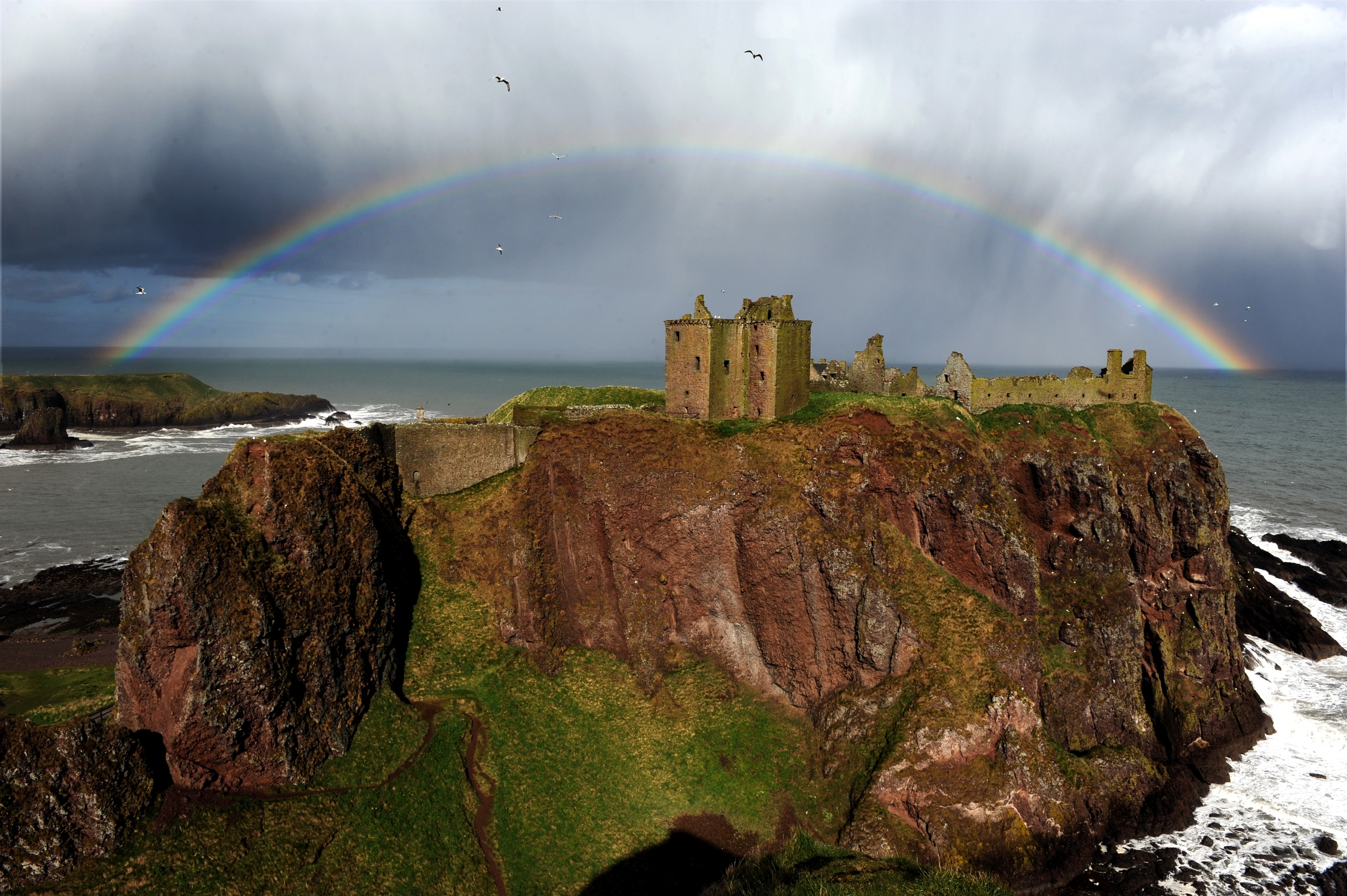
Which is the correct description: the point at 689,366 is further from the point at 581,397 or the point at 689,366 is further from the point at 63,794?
the point at 63,794

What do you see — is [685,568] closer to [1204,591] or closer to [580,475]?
[580,475]

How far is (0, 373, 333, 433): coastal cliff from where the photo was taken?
12938 centimetres

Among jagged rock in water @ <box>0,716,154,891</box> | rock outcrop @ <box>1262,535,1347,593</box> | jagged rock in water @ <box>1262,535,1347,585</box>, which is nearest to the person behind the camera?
jagged rock in water @ <box>0,716,154,891</box>

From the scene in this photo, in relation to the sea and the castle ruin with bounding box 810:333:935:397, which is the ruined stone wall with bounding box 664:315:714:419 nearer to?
the castle ruin with bounding box 810:333:935:397

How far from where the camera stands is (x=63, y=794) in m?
23.3

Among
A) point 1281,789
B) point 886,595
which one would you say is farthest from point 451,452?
point 1281,789

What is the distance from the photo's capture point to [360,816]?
89.4 ft

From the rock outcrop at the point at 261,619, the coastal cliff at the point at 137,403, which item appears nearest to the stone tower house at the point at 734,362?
the rock outcrop at the point at 261,619

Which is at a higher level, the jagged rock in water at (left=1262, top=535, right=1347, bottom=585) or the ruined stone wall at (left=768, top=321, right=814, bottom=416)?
the ruined stone wall at (left=768, top=321, right=814, bottom=416)

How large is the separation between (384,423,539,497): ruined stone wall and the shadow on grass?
19808 millimetres

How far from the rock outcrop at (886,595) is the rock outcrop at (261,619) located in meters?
6.14

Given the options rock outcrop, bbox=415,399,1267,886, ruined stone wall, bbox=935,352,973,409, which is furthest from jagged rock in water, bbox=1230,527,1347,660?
ruined stone wall, bbox=935,352,973,409

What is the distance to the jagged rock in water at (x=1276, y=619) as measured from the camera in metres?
51.7

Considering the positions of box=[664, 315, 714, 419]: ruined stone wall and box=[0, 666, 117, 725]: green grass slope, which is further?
box=[664, 315, 714, 419]: ruined stone wall
